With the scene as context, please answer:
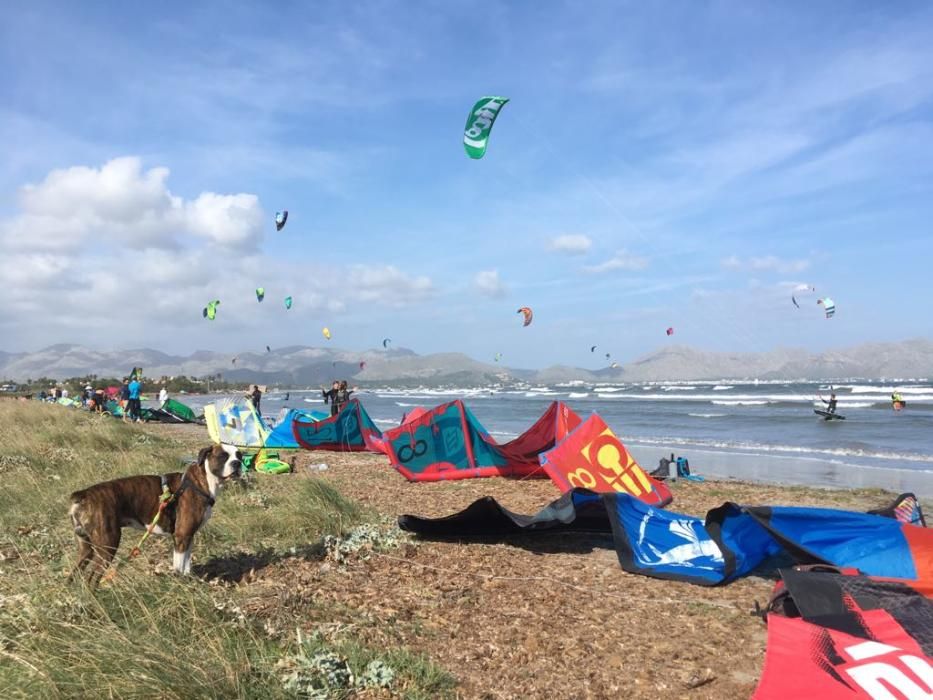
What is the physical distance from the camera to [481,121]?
1095 centimetres

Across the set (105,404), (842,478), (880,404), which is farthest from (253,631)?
(880,404)

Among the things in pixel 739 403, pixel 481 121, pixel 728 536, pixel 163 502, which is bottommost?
pixel 739 403

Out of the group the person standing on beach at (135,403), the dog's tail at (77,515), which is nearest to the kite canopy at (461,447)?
the dog's tail at (77,515)

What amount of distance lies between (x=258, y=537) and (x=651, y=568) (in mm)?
3411

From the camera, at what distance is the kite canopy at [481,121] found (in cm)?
1071

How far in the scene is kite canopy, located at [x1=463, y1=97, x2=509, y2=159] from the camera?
1071 centimetres

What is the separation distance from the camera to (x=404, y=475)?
10.6 m

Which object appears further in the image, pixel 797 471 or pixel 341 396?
pixel 341 396

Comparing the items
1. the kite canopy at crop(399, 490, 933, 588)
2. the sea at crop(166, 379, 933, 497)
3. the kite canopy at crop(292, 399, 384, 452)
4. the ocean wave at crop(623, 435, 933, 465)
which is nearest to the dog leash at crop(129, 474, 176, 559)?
the kite canopy at crop(399, 490, 933, 588)

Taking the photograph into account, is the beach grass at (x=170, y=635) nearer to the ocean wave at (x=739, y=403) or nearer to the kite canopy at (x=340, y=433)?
the kite canopy at (x=340, y=433)

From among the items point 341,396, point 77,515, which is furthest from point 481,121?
point 341,396

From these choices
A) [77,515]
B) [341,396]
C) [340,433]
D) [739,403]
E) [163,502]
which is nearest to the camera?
[77,515]

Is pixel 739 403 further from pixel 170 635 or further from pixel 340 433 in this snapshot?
pixel 170 635

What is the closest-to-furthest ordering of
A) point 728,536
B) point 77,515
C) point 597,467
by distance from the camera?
1. point 77,515
2. point 728,536
3. point 597,467
